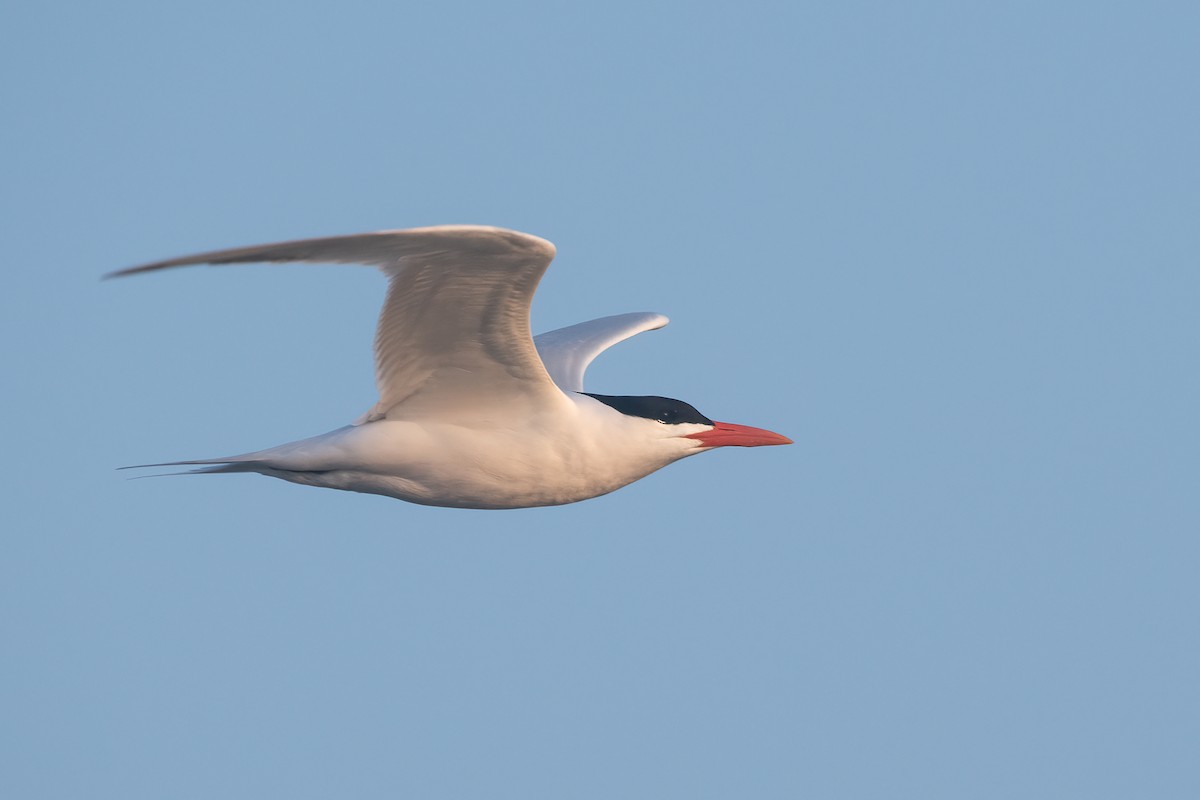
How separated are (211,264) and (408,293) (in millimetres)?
1780

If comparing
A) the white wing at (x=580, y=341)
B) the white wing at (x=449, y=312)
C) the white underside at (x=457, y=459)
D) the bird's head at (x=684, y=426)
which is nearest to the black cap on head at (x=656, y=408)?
the bird's head at (x=684, y=426)

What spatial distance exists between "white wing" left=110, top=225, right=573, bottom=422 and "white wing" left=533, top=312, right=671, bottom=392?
1749 mm

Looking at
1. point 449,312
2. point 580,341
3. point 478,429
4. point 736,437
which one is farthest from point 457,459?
point 580,341

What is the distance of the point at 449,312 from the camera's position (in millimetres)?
7250

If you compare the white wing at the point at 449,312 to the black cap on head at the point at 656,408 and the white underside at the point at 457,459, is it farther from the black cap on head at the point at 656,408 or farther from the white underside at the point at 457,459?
the black cap on head at the point at 656,408

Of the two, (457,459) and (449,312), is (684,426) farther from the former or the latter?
(449,312)

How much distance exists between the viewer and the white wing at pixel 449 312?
19.8ft

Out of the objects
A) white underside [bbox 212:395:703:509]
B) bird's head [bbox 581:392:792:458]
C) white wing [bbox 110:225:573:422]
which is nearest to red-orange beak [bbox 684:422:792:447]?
bird's head [bbox 581:392:792:458]

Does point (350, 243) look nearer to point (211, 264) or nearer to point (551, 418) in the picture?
point (211, 264)

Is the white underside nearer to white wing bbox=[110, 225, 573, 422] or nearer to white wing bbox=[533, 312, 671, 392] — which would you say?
white wing bbox=[110, 225, 573, 422]

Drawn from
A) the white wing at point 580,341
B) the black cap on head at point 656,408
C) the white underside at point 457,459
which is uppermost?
the white wing at point 580,341

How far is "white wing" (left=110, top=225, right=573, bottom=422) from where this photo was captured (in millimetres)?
6035

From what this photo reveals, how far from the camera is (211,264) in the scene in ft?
17.5

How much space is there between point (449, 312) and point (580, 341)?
3.33m
